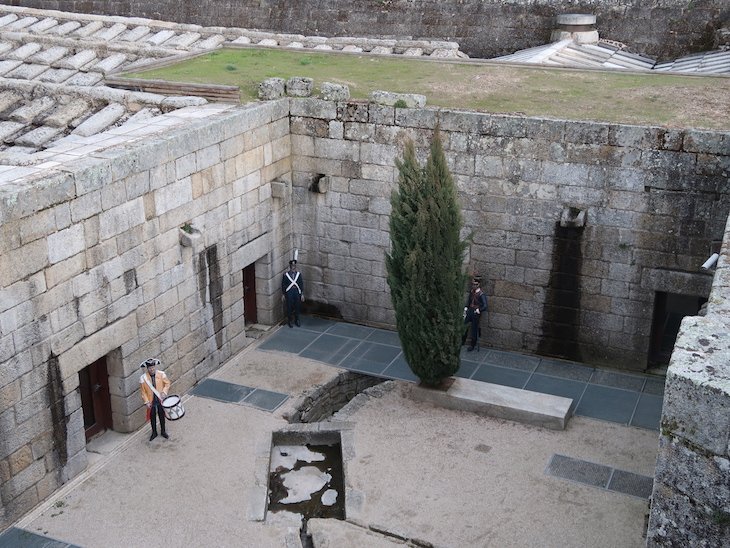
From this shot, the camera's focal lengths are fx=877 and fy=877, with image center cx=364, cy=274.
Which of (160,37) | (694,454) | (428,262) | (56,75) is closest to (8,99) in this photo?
(56,75)

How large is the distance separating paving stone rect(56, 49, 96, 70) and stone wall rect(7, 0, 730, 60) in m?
4.82

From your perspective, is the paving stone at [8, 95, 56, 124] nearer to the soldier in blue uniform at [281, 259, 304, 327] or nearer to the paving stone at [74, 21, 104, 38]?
the soldier in blue uniform at [281, 259, 304, 327]

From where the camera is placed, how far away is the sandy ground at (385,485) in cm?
878

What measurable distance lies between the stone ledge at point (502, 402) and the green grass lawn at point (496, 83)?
3813 millimetres

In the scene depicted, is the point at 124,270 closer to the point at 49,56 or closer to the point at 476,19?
the point at 49,56

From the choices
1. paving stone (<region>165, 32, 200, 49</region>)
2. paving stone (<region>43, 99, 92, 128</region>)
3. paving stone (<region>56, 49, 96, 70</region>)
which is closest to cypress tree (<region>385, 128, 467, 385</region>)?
paving stone (<region>43, 99, 92, 128</region>)

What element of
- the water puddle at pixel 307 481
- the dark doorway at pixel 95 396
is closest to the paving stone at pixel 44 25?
the dark doorway at pixel 95 396

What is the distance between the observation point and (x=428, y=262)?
1059cm

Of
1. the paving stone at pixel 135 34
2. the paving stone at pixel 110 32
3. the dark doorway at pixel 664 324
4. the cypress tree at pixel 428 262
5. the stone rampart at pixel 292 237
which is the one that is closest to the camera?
the stone rampart at pixel 292 237

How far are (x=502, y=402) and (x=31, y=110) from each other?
7.46 metres

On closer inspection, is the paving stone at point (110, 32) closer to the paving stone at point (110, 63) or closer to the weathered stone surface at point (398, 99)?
the paving stone at point (110, 63)

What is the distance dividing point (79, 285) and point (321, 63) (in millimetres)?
7504

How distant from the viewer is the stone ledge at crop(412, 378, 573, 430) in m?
10.8

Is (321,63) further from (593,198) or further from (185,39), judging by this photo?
(593,198)
